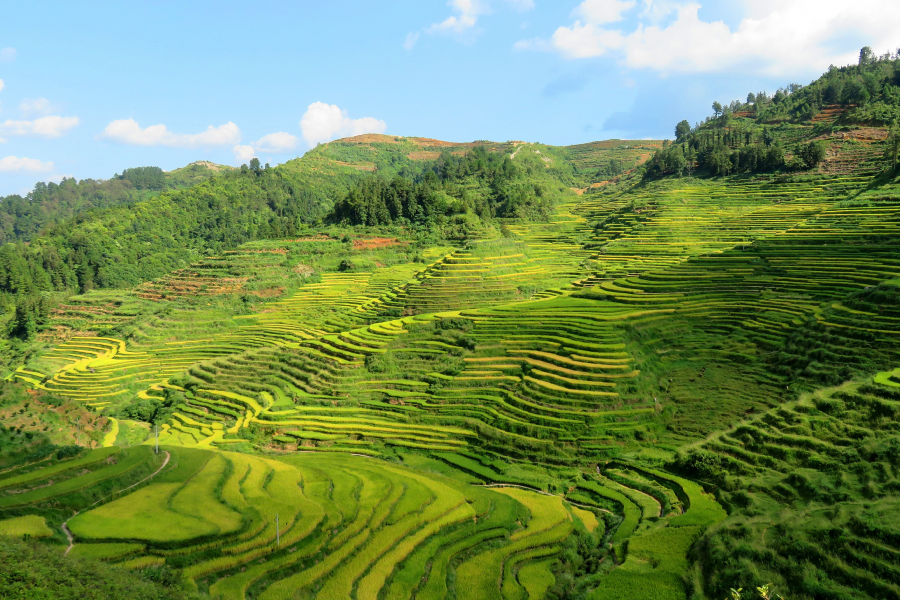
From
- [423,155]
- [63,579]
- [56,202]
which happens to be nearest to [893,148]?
[63,579]

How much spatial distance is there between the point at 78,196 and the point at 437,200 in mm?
148486

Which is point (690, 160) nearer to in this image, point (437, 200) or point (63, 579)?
point (437, 200)

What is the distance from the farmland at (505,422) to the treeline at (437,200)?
699 inches

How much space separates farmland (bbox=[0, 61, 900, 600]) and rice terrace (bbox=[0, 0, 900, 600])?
0.40ft

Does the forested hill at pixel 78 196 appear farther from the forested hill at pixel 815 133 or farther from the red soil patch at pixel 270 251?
the forested hill at pixel 815 133

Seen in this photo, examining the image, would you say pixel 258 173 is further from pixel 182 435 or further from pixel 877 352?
pixel 877 352

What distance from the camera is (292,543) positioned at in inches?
576

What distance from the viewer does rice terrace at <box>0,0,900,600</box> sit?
43.7 feet

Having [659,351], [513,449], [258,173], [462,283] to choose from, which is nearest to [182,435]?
[513,449]

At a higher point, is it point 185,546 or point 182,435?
point 185,546

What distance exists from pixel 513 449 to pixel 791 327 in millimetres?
17220

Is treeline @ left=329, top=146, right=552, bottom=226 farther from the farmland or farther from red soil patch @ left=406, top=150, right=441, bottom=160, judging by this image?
red soil patch @ left=406, top=150, right=441, bottom=160

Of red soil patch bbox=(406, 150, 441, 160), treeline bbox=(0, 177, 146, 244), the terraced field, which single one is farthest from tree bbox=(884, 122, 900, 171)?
treeline bbox=(0, 177, 146, 244)

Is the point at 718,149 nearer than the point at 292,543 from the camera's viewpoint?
No
